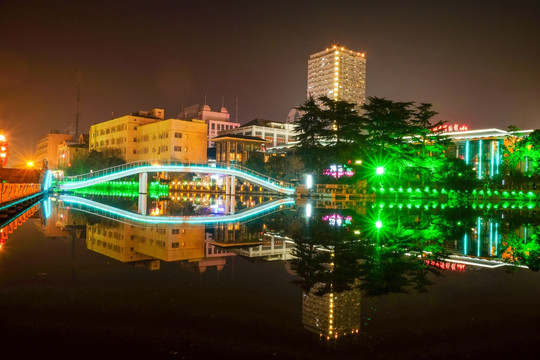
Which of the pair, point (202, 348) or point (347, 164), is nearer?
point (202, 348)

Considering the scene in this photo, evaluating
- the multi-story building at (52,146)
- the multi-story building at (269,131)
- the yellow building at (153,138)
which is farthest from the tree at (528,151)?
the multi-story building at (52,146)

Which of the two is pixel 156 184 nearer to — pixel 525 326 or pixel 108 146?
pixel 108 146

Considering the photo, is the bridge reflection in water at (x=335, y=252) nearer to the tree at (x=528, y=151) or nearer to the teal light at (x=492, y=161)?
the tree at (x=528, y=151)

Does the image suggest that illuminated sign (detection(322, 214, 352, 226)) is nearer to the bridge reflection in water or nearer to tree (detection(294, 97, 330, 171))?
the bridge reflection in water

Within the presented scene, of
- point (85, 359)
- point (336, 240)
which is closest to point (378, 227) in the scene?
point (336, 240)

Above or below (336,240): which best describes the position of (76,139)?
above

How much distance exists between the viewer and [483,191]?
40969mm

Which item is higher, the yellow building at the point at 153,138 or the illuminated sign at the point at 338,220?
the yellow building at the point at 153,138

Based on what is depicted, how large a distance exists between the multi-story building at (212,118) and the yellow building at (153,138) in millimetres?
32616

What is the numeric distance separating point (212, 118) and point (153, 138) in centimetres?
4651

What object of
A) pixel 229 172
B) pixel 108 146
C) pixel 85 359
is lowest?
pixel 85 359

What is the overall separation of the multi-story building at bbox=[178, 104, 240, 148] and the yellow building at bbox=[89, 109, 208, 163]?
3262 centimetres

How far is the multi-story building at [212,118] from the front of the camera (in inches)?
4569

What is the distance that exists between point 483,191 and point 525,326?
40133 millimetres
